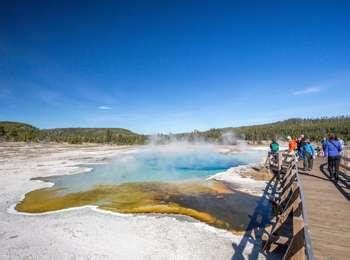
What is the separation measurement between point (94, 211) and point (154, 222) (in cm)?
347

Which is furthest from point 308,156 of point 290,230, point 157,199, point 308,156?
point 157,199

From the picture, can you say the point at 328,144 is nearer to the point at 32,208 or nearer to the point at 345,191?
the point at 345,191

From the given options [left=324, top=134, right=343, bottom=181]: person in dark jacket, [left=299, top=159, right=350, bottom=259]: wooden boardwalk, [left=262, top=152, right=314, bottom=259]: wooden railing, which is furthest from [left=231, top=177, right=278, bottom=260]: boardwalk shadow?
[left=324, top=134, right=343, bottom=181]: person in dark jacket

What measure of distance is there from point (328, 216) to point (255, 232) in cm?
338

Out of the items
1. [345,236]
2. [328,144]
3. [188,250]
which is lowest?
[188,250]

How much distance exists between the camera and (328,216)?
22.7 feet

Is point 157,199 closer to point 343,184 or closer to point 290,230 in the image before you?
point 290,230

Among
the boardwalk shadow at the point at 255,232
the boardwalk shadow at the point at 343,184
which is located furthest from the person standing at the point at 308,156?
the boardwalk shadow at the point at 255,232

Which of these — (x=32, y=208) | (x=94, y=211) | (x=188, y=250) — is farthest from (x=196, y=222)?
(x=32, y=208)

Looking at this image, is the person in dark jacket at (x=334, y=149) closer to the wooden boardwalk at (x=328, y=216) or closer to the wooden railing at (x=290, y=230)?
the wooden boardwalk at (x=328, y=216)

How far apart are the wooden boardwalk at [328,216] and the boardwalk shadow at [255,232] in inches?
82.4

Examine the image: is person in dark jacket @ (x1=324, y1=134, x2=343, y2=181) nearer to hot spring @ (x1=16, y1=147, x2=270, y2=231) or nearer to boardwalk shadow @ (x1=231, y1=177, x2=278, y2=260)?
boardwalk shadow @ (x1=231, y1=177, x2=278, y2=260)

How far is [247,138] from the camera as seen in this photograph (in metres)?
82.6

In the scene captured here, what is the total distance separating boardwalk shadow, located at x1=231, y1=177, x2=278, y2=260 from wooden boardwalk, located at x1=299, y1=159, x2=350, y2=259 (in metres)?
2.09
